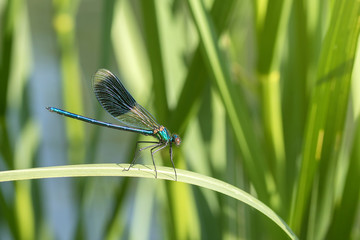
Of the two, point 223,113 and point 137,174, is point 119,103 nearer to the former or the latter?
point 223,113

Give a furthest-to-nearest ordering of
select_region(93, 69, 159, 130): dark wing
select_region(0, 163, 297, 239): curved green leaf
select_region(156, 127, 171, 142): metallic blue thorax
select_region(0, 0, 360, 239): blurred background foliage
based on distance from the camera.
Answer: select_region(93, 69, 159, 130): dark wing
select_region(156, 127, 171, 142): metallic blue thorax
select_region(0, 0, 360, 239): blurred background foliage
select_region(0, 163, 297, 239): curved green leaf

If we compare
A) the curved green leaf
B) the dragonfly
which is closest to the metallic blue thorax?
the dragonfly

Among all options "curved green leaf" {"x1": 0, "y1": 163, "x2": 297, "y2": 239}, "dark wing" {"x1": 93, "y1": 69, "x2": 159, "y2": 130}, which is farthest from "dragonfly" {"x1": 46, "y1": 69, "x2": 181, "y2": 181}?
"curved green leaf" {"x1": 0, "y1": 163, "x2": 297, "y2": 239}

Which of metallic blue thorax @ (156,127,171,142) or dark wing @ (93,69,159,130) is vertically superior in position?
dark wing @ (93,69,159,130)

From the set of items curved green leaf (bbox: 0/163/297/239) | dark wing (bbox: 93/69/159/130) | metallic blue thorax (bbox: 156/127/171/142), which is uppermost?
dark wing (bbox: 93/69/159/130)

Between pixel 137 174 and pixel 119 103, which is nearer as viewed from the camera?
pixel 137 174

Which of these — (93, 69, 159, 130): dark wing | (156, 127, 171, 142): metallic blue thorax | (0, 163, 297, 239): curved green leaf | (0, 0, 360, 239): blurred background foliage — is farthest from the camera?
(93, 69, 159, 130): dark wing

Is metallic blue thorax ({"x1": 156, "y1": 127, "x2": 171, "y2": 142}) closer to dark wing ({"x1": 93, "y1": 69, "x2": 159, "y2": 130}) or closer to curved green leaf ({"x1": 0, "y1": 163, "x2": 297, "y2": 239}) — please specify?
dark wing ({"x1": 93, "y1": 69, "x2": 159, "y2": 130})

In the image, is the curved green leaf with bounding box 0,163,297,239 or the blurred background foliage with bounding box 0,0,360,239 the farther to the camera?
the blurred background foliage with bounding box 0,0,360,239

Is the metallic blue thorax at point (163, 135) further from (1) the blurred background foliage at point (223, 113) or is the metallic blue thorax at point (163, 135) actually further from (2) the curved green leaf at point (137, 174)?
(2) the curved green leaf at point (137, 174)

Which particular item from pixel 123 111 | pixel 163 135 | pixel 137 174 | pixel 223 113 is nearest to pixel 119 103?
pixel 123 111
